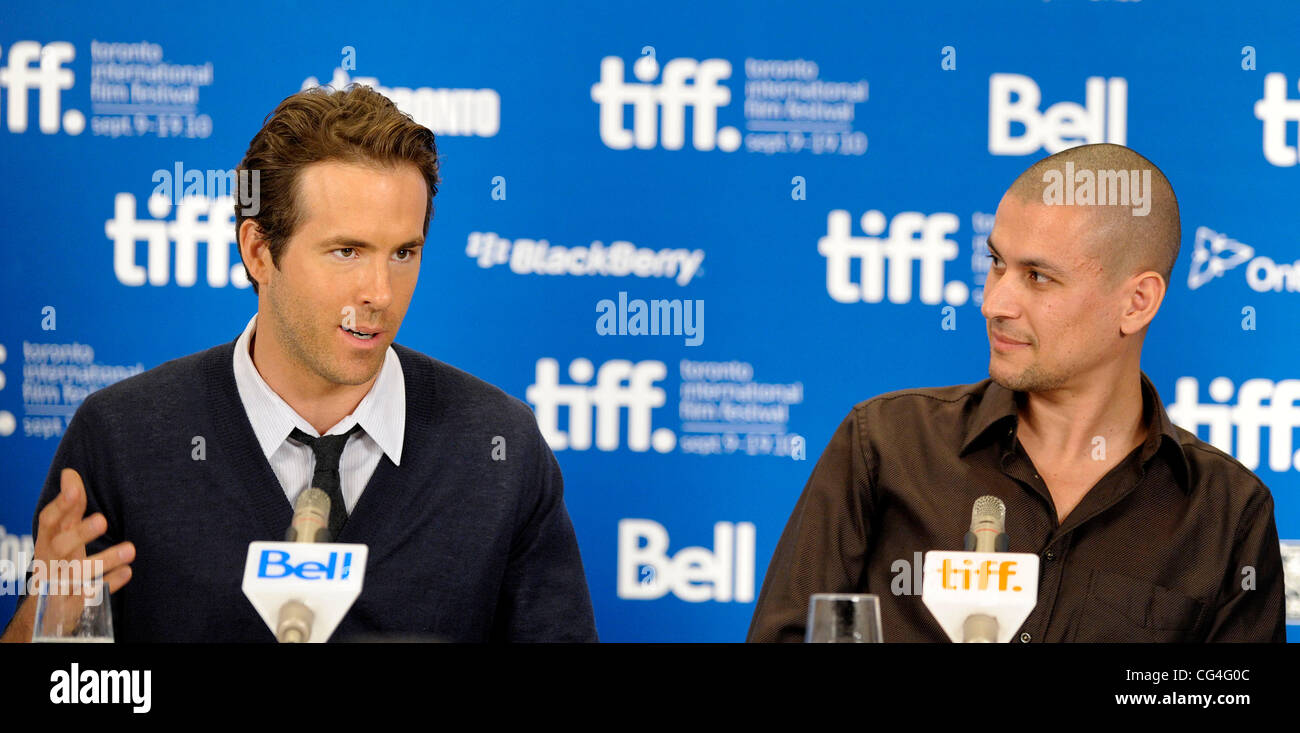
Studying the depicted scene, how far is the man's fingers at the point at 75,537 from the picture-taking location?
1705mm

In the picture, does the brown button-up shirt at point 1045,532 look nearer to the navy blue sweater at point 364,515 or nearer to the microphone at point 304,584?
the navy blue sweater at point 364,515

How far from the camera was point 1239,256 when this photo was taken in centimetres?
289

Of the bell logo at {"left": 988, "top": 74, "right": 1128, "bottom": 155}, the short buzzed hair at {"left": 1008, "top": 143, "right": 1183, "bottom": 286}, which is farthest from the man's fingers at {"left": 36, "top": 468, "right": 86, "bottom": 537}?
the bell logo at {"left": 988, "top": 74, "right": 1128, "bottom": 155}

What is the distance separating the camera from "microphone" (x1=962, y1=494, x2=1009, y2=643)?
1.53 meters

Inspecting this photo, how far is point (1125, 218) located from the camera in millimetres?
2246

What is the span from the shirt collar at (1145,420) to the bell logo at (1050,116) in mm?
875

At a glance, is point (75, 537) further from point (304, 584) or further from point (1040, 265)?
point (1040, 265)

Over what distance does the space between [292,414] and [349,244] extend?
29 cm

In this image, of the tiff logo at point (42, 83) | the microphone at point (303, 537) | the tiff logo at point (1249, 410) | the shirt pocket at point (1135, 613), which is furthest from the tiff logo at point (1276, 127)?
the tiff logo at point (42, 83)

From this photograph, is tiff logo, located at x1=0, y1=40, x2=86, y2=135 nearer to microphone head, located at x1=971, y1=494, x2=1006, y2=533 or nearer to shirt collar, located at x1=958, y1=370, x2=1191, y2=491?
shirt collar, located at x1=958, y1=370, x2=1191, y2=491

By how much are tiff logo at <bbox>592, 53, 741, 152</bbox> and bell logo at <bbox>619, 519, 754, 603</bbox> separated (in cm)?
88

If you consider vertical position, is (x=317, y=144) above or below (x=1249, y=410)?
above
